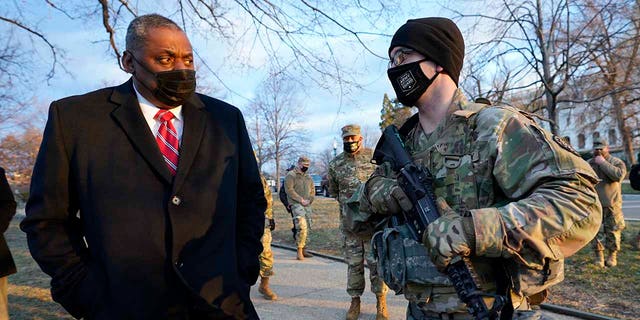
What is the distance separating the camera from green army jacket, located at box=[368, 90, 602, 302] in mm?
1557

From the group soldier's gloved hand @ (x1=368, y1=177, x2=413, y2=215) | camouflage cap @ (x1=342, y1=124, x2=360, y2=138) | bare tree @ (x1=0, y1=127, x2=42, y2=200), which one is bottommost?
soldier's gloved hand @ (x1=368, y1=177, x2=413, y2=215)

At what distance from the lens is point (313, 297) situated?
5.74 metres

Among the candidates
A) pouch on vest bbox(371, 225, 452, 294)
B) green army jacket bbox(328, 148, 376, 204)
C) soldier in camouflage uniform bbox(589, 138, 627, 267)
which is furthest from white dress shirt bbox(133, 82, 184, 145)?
soldier in camouflage uniform bbox(589, 138, 627, 267)

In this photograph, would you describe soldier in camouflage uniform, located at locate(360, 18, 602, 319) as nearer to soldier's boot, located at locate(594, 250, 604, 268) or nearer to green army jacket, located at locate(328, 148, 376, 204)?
green army jacket, located at locate(328, 148, 376, 204)

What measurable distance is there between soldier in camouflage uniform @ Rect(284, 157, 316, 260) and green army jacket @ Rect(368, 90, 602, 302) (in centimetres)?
674

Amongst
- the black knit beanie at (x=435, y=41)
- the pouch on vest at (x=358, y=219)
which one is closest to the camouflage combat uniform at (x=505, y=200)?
the black knit beanie at (x=435, y=41)

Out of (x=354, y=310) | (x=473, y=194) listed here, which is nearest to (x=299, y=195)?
(x=354, y=310)

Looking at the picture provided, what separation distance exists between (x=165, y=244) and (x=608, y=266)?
7202mm

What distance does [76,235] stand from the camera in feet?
6.27

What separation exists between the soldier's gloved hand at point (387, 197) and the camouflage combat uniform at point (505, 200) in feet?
0.09

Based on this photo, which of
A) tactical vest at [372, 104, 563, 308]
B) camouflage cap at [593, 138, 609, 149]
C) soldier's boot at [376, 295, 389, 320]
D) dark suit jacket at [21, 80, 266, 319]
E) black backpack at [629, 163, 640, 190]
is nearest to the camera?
tactical vest at [372, 104, 563, 308]

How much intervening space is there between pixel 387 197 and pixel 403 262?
0.32 metres

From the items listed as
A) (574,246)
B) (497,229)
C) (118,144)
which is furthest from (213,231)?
(574,246)

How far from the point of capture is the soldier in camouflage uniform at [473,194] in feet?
5.15
